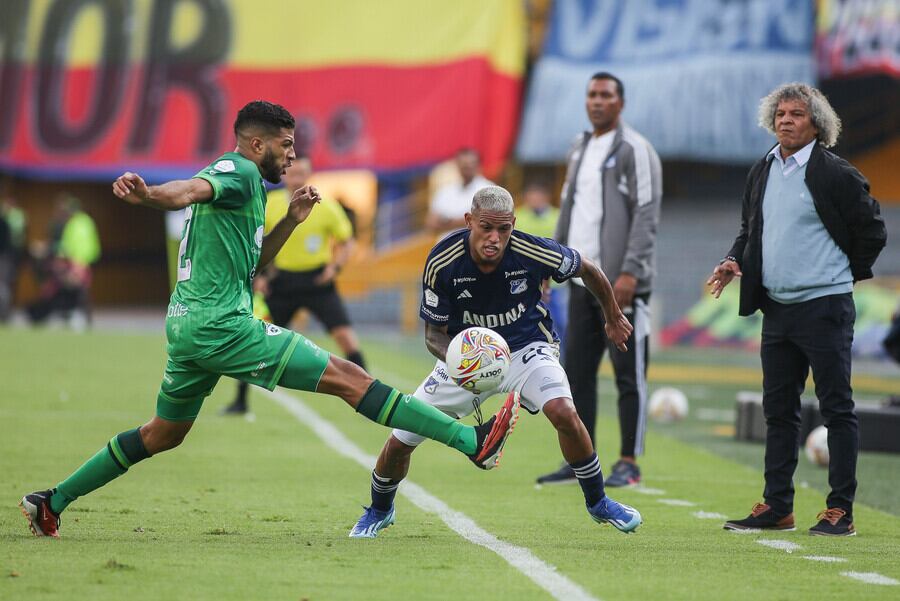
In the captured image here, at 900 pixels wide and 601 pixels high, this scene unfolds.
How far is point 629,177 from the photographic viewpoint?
30.9 ft

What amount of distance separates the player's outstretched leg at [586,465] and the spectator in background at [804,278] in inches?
36.9

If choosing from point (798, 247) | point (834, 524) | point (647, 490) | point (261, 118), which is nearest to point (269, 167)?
point (261, 118)

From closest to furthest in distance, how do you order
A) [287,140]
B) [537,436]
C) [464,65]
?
[287,140] → [537,436] → [464,65]

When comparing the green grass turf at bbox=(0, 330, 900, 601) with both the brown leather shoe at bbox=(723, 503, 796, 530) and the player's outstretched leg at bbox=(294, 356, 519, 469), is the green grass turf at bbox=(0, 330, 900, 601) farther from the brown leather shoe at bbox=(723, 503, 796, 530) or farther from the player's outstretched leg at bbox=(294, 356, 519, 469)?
the player's outstretched leg at bbox=(294, 356, 519, 469)

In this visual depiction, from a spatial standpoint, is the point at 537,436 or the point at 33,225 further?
the point at 33,225

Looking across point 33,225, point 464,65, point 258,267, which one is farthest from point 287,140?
point 33,225

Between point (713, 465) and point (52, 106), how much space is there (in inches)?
907

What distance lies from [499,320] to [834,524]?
1.98 metres

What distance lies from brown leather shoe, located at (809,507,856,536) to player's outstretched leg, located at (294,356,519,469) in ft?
6.14

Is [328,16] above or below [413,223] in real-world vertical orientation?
above

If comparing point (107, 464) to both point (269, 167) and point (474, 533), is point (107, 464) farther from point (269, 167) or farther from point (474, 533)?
point (474, 533)

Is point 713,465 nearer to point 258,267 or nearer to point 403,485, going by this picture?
point 403,485

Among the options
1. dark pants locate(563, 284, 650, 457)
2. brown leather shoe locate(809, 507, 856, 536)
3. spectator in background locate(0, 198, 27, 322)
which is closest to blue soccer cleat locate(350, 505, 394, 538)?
brown leather shoe locate(809, 507, 856, 536)

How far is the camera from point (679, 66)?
93.0 feet
